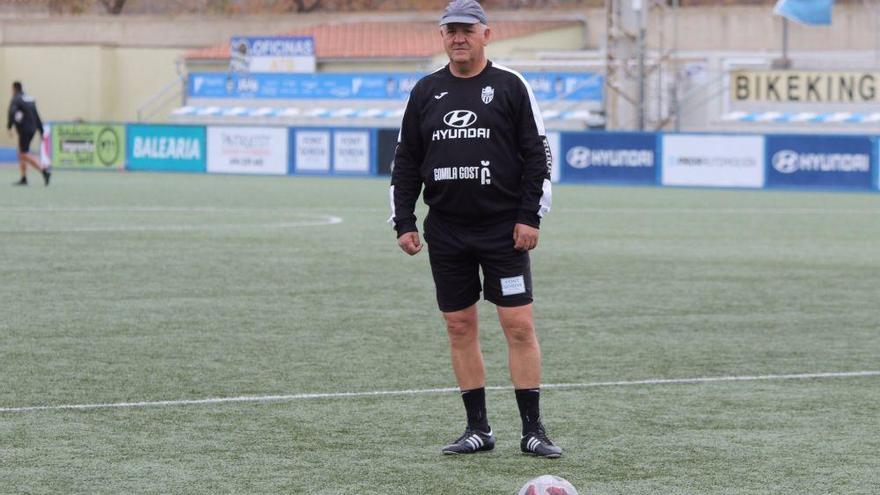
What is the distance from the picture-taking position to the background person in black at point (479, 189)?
799 centimetres

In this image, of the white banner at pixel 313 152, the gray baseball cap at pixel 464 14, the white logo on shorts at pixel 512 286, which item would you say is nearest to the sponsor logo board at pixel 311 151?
the white banner at pixel 313 152

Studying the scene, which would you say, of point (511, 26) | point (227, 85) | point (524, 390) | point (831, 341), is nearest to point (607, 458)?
point (524, 390)

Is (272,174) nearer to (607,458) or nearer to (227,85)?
(227,85)

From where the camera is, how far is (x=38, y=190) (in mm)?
33125

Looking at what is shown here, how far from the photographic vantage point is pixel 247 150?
4303 cm

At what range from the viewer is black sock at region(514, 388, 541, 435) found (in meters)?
8.05

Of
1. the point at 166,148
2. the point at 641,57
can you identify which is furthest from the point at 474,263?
the point at 641,57

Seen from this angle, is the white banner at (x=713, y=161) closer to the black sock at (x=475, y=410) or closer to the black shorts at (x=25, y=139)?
the black shorts at (x=25, y=139)

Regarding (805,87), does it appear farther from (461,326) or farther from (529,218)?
(529,218)

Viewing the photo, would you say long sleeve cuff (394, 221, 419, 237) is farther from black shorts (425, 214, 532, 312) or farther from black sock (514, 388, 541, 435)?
black sock (514, 388, 541, 435)

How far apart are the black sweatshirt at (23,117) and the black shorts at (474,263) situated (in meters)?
28.7

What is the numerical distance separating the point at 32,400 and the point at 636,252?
1121 centimetres

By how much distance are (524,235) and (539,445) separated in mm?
907

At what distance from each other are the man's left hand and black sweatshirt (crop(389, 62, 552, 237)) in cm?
3
